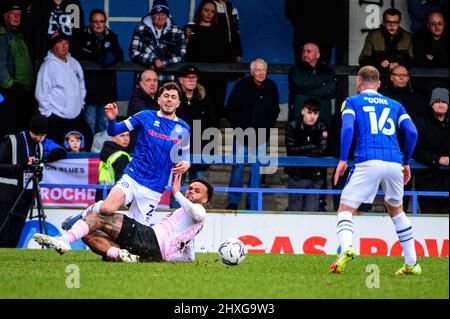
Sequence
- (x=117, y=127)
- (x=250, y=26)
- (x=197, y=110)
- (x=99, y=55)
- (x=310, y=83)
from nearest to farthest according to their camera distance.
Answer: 1. (x=117, y=127)
2. (x=197, y=110)
3. (x=310, y=83)
4. (x=99, y=55)
5. (x=250, y=26)

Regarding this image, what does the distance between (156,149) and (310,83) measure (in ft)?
17.2

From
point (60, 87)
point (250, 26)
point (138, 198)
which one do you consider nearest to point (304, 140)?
point (250, 26)

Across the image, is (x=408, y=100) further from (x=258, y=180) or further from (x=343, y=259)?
(x=343, y=259)

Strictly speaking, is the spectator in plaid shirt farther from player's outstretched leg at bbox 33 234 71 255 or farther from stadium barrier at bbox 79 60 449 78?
player's outstretched leg at bbox 33 234 71 255

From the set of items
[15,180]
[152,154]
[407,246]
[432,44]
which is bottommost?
[407,246]

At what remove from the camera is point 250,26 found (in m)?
19.8

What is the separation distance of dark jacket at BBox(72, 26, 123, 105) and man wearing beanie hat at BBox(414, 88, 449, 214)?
5.01 metres

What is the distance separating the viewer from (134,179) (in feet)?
40.8

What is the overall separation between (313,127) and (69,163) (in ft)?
12.6

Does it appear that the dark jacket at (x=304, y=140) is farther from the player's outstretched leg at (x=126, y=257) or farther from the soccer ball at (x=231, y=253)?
the player's outstretched leg at (x=126, y=257)

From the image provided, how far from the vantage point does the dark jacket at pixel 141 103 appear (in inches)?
651

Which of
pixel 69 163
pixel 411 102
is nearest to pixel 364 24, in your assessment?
pixel 411 102

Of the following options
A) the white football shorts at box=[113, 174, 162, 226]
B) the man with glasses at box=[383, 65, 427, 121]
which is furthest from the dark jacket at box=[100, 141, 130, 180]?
the man with glasses at box=[383, 65, 427, 121]
